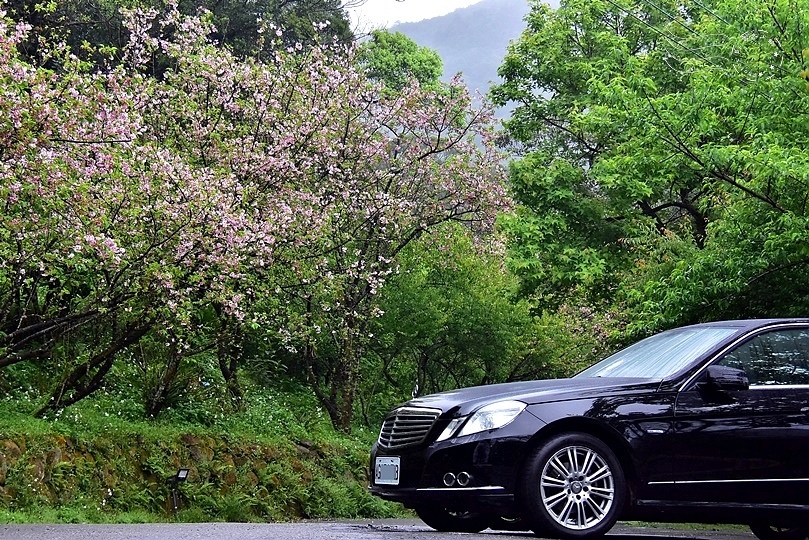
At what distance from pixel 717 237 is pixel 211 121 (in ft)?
26.1

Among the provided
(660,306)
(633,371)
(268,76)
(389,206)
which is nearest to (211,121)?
(268,76)

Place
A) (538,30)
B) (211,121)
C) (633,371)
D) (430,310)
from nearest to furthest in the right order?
1. (633,371)
2. (211,121)
3. (430,310)
4. (538,30)

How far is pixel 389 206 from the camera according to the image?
19844 millimetres

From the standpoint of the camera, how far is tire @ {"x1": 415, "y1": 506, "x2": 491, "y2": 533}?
8500 millimetres

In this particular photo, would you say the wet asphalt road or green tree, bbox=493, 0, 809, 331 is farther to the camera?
green tree, bbox=493, 0, 809, 331

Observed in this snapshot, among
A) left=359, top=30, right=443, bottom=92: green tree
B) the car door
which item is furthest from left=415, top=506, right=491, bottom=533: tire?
left=359, top=30, right=443, bottom=92: green tree

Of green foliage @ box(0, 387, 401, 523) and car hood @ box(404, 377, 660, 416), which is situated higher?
car hood @ box(404, 377, 660, 416)

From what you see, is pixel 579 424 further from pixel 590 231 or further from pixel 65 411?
pixel 590 231

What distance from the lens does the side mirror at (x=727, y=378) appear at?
742 cm

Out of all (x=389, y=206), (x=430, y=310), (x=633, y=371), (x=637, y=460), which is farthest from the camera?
(x=430, y=310)

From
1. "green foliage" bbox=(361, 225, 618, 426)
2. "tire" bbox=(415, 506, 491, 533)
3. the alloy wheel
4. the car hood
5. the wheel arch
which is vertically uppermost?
"green foliage" bbox=(361, 225, 618, 426)

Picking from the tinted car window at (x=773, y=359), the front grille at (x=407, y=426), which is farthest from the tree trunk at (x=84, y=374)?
the tinted car window at (x=773, y=359)

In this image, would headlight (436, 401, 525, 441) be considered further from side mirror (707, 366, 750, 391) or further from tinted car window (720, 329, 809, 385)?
tinted car window (720, 329, 809, 385)

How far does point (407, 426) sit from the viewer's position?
316 inches
